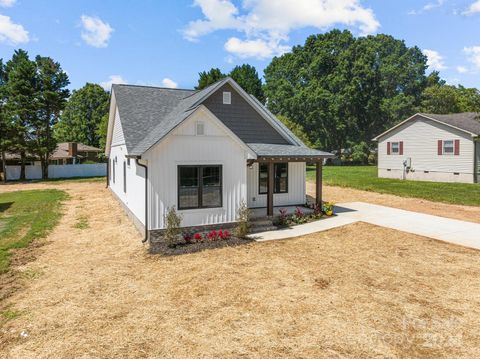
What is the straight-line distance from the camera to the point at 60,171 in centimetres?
4034

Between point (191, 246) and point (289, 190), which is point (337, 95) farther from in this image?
point (191, 246)

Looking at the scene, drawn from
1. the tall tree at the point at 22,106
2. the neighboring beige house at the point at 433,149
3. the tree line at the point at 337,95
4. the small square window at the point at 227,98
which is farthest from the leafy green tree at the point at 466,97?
the tall tree at the point at 22,106

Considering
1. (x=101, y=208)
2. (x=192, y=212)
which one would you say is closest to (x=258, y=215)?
(x=192, y=212)

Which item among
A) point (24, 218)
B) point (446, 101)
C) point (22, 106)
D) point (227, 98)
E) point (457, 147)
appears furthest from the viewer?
point (446, 101)

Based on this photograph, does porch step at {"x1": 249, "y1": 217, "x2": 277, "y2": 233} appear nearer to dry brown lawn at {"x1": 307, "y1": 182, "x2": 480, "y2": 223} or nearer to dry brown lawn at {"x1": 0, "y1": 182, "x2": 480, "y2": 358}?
dry brown lawn at {"x1": 0, "y1": 182, "x2": 480, "y2": 358}

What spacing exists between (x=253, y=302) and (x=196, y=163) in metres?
6.10

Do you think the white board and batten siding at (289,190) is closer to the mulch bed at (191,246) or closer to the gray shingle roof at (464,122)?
the mulch bed at (191,246)

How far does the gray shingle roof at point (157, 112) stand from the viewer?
14.1m

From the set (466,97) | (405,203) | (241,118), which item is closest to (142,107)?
(241,118)

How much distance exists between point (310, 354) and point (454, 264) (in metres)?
6.50

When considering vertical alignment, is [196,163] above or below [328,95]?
below

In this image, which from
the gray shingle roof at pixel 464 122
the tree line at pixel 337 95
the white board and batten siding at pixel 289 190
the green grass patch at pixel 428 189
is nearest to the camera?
the white board and batten siding at pixel 289 190

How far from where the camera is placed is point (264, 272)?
8719 mm

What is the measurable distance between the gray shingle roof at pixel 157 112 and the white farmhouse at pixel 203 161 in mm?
53
